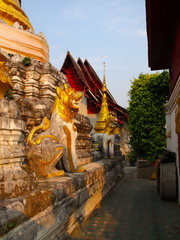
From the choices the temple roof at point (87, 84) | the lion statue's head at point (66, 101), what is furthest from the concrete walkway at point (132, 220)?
the temple roof at point (87, 84)

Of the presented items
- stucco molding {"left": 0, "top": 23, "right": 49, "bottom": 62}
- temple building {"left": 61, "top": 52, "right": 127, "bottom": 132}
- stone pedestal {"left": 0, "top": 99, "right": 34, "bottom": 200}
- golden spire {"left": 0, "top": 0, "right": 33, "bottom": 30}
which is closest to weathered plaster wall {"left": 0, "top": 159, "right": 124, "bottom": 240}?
stone pedestal {"left": 0, "top": 99, "right": 34, "bottom": 200}

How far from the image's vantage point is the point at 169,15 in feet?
15.9

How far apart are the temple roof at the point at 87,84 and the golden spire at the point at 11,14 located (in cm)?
808

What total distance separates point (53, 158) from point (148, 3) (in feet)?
10.1

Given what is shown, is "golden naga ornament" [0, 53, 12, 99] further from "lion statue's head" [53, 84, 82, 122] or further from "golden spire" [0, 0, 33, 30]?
"golden spire" [0, 0, 33, 30]

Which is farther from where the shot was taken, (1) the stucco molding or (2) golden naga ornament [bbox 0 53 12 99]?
(1) the stucco molding

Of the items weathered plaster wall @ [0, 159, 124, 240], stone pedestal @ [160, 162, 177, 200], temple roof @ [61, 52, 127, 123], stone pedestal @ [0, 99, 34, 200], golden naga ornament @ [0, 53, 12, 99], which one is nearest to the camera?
weathered plaster wall @ [0, 159, 124, 240]

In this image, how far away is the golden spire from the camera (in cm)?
658

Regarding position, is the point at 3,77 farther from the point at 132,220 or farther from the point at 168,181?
the point at 168,181

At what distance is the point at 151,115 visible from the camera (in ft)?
29.6

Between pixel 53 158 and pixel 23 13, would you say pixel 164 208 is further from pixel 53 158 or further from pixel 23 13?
pixel 23 13

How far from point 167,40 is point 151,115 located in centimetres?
350

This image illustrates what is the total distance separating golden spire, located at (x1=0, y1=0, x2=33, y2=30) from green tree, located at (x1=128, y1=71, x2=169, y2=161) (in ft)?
15.3

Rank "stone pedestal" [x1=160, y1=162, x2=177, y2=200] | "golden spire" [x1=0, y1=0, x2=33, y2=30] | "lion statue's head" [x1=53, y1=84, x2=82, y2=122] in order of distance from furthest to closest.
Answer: "golden spire" [x1=0, y1=0, x2=33, y2=30] → "stone pedestal" [x1=160, y1=162, x2=177, y2=200] → "lion statue's head" [x1=53, y1=84, x2=82, y2=122]
